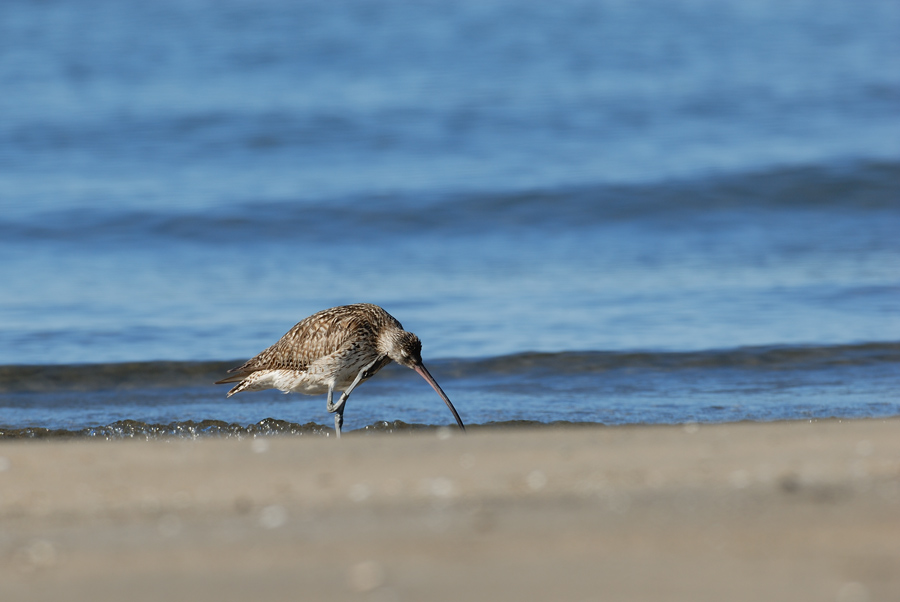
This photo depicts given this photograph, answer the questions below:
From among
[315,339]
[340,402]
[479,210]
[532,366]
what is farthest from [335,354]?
[479,210]

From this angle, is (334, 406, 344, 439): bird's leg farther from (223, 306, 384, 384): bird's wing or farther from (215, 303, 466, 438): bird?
(223, 306, 384, 384): bird's wing

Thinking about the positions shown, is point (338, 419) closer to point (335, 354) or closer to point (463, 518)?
point (335, 354)

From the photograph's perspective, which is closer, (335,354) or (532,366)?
(335,354)

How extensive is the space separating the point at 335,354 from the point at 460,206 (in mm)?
7521

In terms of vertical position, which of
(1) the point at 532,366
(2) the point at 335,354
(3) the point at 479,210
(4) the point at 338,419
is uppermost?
(3) the point at 479,210

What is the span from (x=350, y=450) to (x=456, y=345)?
163 inches

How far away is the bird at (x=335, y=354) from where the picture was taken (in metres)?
6.41

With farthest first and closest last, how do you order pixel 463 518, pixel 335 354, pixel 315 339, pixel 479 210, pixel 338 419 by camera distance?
1. pixel 479 210
2. pixel 315 339
3. pixel 335 354
4. pixel 338 419
5. pixel 463 518

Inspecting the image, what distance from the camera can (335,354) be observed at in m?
6.39

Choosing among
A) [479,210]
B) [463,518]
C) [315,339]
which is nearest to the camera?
[463,518]

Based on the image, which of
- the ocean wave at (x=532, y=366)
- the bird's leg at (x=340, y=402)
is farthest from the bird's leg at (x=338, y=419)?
the ocean wave at (x=532, y=366)

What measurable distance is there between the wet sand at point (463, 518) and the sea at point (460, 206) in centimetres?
235

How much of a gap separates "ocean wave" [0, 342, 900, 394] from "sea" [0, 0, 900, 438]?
0.03 m

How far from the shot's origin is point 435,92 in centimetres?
1903
